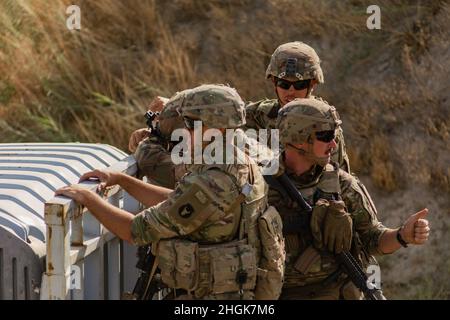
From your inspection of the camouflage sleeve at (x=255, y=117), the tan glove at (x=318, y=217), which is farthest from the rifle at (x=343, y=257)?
the camouflage sleeve at (x=255, y=117)

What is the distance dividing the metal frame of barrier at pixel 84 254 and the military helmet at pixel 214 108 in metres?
0.51

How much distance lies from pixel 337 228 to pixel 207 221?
641 mm

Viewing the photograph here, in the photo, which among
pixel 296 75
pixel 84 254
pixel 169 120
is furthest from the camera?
pixel 296 75

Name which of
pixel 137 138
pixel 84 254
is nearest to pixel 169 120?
pixel 137 138

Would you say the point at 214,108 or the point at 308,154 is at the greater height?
the point at 214,108

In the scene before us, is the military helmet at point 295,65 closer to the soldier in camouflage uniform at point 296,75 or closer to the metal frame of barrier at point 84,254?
the soldier in camouflage uniform at point 296,75

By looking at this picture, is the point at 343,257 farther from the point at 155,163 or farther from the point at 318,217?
the point at 155,163

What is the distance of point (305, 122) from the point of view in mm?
4359

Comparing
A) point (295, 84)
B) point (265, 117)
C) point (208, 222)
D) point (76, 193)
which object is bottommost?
point (208, 222)

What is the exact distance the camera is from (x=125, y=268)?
4824 millimetres

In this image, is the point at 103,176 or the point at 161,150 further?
the point at 161,150

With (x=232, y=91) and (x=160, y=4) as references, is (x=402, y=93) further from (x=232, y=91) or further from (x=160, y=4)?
(x=232, y=91)

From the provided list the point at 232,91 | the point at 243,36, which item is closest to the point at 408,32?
the point at 243,36

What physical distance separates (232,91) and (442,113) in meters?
5.47
